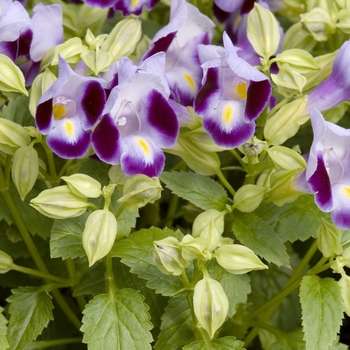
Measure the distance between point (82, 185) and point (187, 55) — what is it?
41 cm

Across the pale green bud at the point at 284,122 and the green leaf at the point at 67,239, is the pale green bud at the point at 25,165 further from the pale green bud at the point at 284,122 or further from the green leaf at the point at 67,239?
the pale green bud at the point at 284,122

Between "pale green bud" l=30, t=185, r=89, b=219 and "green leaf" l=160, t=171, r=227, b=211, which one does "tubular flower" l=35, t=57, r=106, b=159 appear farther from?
"green leaf" l=160, t=171, r=227, b=211

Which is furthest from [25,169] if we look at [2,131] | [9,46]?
[9,46]

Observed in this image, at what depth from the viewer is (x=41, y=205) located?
0.94 metres

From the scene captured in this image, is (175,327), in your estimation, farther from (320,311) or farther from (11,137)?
(11,137)

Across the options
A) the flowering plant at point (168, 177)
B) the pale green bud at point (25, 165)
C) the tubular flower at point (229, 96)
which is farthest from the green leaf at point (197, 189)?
the pale green bud at point (25, 165)

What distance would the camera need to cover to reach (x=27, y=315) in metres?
1.07


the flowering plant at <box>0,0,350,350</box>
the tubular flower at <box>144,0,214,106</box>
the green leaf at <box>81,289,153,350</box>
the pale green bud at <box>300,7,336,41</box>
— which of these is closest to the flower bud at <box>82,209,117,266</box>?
the flowering plant at <box>0,0,350,350</box>

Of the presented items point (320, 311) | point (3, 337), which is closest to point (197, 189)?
point (320, 311)

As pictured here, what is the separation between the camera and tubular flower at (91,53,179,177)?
3.12ft

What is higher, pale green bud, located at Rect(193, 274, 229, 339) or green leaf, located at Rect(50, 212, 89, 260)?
pale green bud, located at Rect(193, 274, 229, 339)

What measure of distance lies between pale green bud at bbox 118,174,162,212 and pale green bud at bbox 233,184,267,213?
0.16 metres

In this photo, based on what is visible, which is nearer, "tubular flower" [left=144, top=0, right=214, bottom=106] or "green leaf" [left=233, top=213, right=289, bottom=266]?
"green leaf" [left=233, top=213, right=289, bottom=266]

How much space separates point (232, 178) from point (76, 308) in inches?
18.0
